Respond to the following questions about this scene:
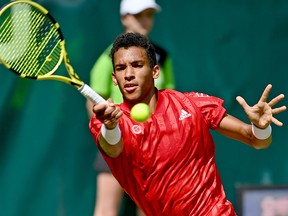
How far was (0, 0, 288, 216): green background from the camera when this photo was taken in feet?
22.5

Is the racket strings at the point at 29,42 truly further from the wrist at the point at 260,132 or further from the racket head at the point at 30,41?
the wrist at the point at 260,132

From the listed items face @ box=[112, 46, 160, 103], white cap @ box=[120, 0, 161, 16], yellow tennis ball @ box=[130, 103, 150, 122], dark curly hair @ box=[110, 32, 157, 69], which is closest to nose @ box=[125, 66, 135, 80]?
face @ box=[112, 46, 160, 103]

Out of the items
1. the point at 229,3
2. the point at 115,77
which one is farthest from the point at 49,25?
the point at 229,3

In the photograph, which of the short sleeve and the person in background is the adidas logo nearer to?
the short sleeve

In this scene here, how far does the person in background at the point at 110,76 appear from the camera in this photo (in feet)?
→ 20.6

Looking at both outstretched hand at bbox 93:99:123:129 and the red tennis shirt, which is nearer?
outstretched hand at bbox 93:99:123:129

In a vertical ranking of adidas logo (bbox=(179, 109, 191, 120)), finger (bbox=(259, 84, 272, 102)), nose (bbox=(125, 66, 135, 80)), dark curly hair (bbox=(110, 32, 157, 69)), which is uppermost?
dark curly hair (bbox=(110, 32, 157, 69))

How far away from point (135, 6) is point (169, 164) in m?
1.92

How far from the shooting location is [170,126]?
4.83 metres

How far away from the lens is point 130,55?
4781mm

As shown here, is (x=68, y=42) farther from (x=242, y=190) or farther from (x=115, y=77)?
(x=115, y=77)

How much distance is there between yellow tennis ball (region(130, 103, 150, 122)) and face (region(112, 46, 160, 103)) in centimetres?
24

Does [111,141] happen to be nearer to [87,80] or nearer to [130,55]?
[130,55]

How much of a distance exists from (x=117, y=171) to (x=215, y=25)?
247 cm
